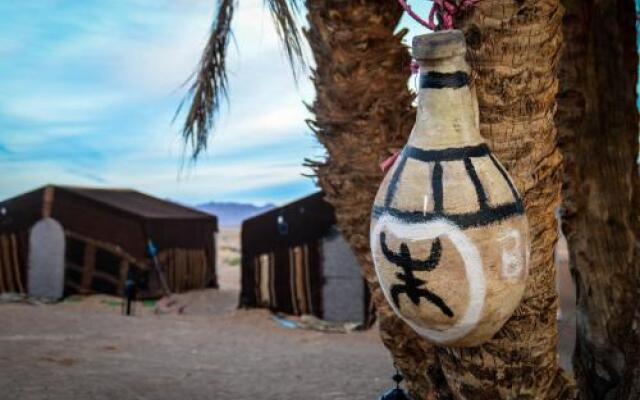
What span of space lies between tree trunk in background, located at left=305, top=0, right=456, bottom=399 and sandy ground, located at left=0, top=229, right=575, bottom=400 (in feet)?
11.5

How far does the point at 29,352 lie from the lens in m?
9.54

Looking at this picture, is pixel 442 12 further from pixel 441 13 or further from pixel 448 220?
pixel 448 220

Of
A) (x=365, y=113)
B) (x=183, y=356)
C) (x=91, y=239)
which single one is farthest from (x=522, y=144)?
(x=91, y=239)

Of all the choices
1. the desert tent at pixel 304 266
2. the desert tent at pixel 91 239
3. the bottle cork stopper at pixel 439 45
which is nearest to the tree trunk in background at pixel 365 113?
the bottle cork stopper at pixel 439 45

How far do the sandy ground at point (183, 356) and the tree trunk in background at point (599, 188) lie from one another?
299cm

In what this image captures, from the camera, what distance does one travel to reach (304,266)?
1470 cm

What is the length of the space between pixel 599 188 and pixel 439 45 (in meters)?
3.65

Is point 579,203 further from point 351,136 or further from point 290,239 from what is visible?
point 290,239

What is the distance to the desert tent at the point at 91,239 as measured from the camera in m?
17.8

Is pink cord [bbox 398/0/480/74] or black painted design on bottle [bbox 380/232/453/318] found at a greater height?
pink cord [bbox 398/0/480/74]

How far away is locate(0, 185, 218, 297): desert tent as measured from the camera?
17.8 metres

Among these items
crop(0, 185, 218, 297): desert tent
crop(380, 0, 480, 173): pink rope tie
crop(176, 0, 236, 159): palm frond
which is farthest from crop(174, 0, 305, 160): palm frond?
crop(0, 185, 218, 297): desert tent

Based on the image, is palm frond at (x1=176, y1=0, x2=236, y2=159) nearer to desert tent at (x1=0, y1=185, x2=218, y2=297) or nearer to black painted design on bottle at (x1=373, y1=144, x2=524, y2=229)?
black painted design on bottle at (x1=373, y1=144, x2=524, y2=229)

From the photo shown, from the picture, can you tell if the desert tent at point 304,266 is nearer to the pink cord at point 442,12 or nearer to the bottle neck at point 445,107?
the pink cord at point 442,12
